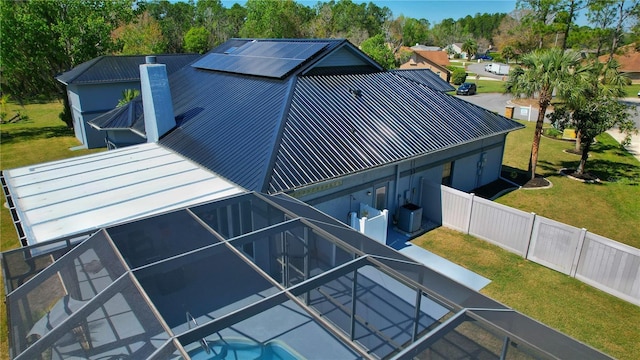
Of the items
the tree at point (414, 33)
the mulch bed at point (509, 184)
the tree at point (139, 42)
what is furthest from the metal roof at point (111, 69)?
the tree at point (414, 33)

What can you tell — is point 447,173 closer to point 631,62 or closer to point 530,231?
point 530,231

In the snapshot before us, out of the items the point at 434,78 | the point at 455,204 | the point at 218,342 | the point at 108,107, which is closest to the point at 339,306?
the point at 218,342

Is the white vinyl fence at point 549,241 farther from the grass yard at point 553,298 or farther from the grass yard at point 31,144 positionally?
the grass yard at point 31,144

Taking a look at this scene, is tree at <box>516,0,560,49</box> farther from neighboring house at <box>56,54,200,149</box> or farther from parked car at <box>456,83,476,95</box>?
neighboring house at <box>56,54,200,149</box>

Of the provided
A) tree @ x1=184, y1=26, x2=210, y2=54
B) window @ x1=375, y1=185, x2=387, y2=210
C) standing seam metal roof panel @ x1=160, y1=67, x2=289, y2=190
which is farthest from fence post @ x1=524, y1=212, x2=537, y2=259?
tree @ x1=184, y1=26, x2=210, y2=54

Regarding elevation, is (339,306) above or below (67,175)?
below

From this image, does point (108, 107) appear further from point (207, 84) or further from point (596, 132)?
point (596, 132)
